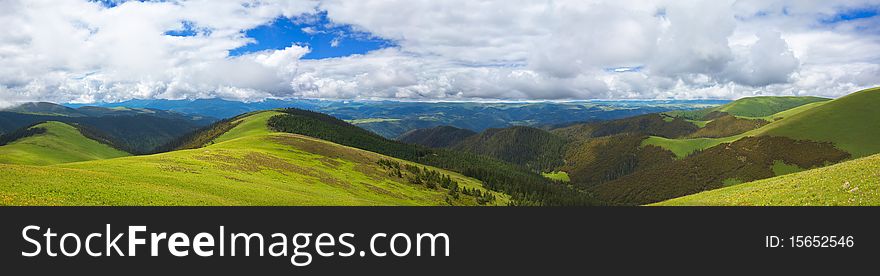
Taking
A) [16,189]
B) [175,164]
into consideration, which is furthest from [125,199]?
[175,164]

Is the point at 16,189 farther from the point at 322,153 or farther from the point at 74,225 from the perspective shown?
the point at 322,153

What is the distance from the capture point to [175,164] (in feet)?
237

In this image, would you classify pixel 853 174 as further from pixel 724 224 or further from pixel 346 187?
pixel 346 187

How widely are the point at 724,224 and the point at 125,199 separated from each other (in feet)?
157

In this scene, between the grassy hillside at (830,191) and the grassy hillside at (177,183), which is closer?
the grassy hillside at (830,191)

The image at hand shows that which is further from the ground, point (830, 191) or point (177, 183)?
point (830, 191)

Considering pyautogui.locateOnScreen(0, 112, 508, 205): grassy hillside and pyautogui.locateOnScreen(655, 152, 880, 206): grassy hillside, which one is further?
pyautogui.locateOnScreen(0, 112, 508, 205): grassy hillside

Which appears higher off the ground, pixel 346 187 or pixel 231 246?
pixel 231 246

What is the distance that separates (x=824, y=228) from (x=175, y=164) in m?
81.3

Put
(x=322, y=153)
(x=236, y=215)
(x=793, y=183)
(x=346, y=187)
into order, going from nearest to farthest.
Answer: (x=236, y=215) < (x=793, y=183) < (x=346, y=187) < (x=322, y=153)

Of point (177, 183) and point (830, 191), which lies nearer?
point (830, 191)

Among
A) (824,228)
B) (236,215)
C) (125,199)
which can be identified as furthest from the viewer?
(125,199)

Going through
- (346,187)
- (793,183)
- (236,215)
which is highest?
(236,215)

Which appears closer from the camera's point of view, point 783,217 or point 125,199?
point 783,217
